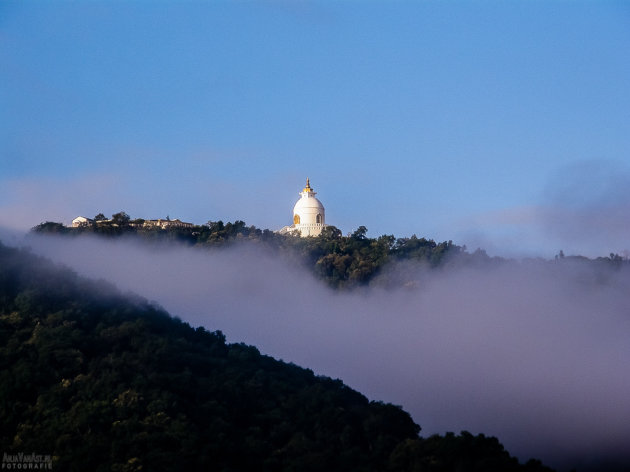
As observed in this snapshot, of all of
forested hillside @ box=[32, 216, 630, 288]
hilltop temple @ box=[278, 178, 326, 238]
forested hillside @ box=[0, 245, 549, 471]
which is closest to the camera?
forested hillside @ box=[0, 245, 549, 471]

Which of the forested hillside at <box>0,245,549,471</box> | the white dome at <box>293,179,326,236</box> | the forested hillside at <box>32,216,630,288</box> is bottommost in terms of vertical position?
the forested hillside at <box>0,245,549,471</box>

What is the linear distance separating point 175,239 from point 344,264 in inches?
318

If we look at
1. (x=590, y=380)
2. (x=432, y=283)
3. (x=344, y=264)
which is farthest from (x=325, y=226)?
(x=590, y=380)

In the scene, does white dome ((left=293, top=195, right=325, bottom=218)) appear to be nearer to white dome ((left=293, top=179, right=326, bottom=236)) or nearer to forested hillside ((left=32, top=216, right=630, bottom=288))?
white dome ((left=293, top=179, right=326, bottom=236))

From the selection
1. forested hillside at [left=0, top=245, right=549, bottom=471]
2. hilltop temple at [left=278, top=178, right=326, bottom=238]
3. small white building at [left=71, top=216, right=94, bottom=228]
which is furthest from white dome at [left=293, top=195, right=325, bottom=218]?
forested hillside at [left=0, top=245, right=549, bottom=471]

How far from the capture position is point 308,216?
207 ft

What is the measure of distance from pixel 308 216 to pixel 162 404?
33362 mm

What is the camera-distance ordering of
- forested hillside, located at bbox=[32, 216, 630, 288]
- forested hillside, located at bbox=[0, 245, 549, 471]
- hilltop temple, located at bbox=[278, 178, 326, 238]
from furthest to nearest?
hilltop temple, located at bbox=[278, 178, 326, 238] → forested hillside, located at bbox=[32, 216, 630, 288] → forested hillside, located at bbox=[0, 245, 549, 471]

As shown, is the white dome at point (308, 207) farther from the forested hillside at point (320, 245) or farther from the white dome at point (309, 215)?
the forested hillside at point (320, 245)

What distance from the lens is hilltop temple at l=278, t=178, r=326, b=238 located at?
205ft

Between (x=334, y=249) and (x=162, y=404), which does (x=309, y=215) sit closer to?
(x=334, y=249)

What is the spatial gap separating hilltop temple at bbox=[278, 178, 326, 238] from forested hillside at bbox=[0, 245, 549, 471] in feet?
82.9

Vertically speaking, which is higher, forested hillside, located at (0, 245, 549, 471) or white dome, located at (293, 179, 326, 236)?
white dome, located at (293, 179, 326, 236)

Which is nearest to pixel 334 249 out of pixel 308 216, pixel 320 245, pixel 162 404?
pixel 320 245
